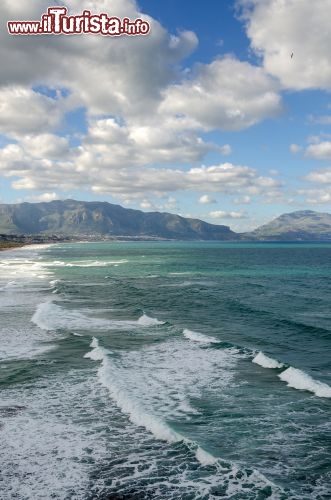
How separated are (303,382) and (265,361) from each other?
151 inches

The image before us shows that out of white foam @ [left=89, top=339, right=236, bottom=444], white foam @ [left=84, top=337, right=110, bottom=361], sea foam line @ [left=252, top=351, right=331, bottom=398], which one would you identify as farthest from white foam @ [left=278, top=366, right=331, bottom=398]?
white foam @ [left=84, top=337, right=110, bottom=361]

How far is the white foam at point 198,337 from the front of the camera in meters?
31.1

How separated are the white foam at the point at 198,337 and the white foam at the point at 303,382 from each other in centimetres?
785

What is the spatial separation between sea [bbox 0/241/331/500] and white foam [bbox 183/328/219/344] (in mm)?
80

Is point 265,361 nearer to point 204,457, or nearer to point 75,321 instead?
point 204,457

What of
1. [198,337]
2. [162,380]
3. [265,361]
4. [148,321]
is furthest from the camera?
[148,321]

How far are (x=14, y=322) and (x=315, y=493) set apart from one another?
96.5ft

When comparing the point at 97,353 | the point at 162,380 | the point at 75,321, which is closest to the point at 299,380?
the point at 162,380

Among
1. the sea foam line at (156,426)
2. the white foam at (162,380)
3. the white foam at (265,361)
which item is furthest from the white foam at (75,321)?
the white foam at (265,361)

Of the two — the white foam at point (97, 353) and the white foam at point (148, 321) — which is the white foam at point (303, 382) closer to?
the white foam at point (97, 353)

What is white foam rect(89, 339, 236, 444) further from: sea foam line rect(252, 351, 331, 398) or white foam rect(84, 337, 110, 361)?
sea foam line rect(252, 351, 331, 398)

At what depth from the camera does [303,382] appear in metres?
22.2

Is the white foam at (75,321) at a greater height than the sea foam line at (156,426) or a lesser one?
greater

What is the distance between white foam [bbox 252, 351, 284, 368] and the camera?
25166 millimetres
